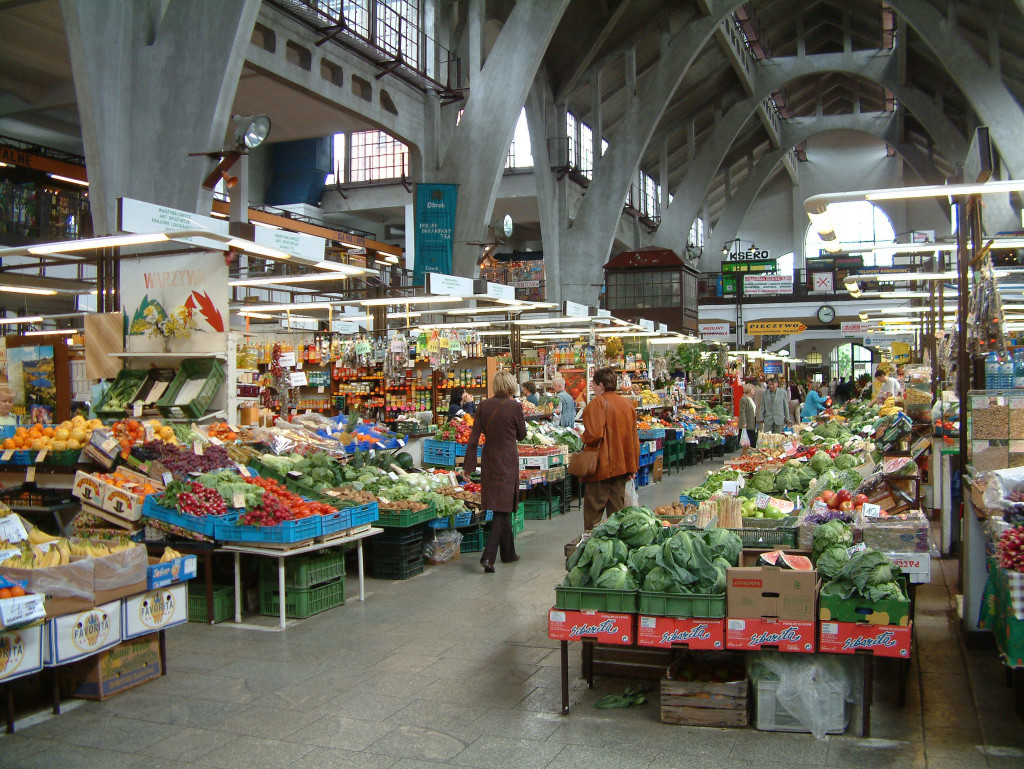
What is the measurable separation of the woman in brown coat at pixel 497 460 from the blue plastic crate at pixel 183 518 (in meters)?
2.08

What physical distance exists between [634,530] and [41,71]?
13348 mm

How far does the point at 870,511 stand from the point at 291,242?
Result: 175 inches

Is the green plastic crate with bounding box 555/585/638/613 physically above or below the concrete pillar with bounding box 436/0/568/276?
below

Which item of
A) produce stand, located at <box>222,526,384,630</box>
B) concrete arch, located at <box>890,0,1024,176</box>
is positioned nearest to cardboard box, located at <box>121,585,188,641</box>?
produce stand, located at <box>222,526,384,630</box>

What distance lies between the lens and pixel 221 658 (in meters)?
4.86

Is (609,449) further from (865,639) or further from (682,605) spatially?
(865,639)

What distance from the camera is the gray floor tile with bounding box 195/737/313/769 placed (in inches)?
137

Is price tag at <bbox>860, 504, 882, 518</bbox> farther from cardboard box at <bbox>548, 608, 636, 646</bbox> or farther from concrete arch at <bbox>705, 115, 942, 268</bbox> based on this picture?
concrete arch at <bbox>705, 115, 942, 268</bbox>

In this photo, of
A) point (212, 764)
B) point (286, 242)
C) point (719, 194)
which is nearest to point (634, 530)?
point (212, 764)

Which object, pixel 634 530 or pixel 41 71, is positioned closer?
pixel 634 530

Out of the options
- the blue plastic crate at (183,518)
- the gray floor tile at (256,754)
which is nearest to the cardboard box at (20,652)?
the gray floor tile at (256,754)

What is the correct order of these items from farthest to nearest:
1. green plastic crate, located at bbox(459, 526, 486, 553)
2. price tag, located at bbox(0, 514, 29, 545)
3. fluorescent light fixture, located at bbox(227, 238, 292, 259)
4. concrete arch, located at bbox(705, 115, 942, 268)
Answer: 1. concrete arch, located at bbox(705, 115, 942, 268)
2. green plastic crate, located at bbox(459, 526, 486, 553)
3. fluorescent light fixture, located at bbox(227, 238, 292, 259)
4. price tag, located at bbox(0, 514, 29, 545)

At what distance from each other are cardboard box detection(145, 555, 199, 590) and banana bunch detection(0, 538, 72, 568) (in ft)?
1.30

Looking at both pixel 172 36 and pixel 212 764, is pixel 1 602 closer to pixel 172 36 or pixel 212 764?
pixel 212 764
